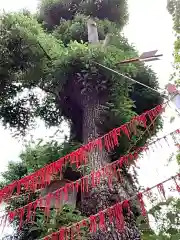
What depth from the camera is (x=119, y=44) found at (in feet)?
23.0

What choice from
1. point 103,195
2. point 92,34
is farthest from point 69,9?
point 103,195

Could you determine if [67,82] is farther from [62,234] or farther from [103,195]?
[62,234]

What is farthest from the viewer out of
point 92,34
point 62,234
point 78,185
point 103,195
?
point 92,34

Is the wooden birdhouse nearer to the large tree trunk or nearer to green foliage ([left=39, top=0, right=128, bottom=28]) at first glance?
the large tree trunk

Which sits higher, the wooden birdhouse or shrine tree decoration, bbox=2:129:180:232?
the wooden birdhouse

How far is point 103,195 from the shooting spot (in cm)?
457

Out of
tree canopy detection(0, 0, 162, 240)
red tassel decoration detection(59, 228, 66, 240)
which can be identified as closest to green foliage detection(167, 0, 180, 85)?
tree canopy detection(0, 0, 162, 240)

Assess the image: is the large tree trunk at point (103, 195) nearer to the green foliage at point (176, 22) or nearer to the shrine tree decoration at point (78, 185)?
the shrine tree decoration at point (78, 185)

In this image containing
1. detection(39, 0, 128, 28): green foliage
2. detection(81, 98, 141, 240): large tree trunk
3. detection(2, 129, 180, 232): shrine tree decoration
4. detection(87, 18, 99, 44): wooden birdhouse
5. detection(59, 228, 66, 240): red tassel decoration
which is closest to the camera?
detection(59, 228, 66, 240): red tassel decoration

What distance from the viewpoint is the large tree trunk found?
4098 mm

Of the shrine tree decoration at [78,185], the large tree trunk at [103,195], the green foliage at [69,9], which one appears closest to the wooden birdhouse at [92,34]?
the large tree trunk at [103,195]

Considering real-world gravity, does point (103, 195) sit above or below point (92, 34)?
below

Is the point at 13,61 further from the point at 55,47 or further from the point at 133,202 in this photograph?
the point at 133,202

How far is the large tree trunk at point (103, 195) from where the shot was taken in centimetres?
410
